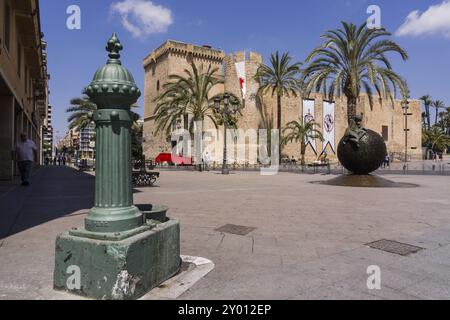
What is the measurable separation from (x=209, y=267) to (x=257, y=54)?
4018cm

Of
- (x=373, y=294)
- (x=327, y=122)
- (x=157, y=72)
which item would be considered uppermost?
(x=157, y=72)

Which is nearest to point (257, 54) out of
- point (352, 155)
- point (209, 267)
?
point (352, 155)

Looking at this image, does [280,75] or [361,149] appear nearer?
[361,149]

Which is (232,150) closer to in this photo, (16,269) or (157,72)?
(157,72)

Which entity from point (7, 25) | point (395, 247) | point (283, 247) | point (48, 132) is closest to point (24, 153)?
point (7, 25)

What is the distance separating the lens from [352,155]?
40.8ft

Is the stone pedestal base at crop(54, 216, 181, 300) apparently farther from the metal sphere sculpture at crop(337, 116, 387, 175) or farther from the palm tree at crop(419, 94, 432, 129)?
the palm tree at crop(419, 94, 432, 129)

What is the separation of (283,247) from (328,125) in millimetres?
46191

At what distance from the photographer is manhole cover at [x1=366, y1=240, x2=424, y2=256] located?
400cm

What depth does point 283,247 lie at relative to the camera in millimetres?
4137

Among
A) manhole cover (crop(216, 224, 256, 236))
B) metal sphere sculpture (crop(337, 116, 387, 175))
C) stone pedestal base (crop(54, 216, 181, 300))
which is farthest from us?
metal sphere sculpture (crop(337, 116, 387, 175))

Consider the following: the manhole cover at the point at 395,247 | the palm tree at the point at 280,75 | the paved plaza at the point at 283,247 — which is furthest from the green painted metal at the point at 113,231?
the palm tree at the point at 280,75

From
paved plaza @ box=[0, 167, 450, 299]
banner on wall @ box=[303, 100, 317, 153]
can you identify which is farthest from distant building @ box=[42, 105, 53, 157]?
paved plaza @ box=[0, 167, 450, 299]

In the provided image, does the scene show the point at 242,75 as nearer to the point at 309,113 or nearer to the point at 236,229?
the point at 309,113
